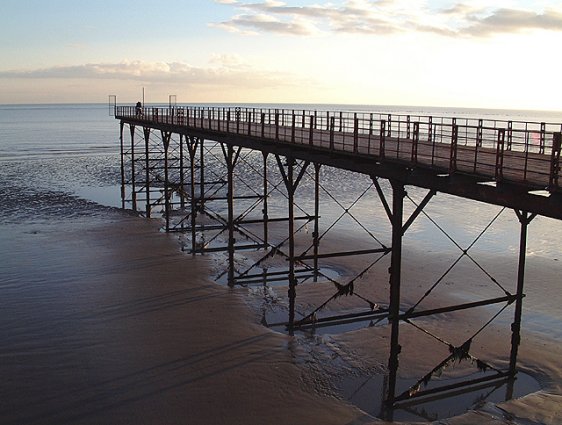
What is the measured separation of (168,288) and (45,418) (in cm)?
699

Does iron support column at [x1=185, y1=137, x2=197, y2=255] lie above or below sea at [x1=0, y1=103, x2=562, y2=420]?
above

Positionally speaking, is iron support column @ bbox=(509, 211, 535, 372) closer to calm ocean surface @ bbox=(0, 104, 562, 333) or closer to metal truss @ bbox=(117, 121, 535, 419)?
metal truss @ bbox=(117, 121, 535, 419)

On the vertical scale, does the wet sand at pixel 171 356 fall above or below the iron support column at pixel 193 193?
below

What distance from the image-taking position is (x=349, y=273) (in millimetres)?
19000

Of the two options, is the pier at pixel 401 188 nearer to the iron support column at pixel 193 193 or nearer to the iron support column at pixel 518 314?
the iron support column at pixel 518 314

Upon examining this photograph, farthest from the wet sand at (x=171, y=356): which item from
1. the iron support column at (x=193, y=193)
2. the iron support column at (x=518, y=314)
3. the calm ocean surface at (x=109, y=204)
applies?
the calm ocean surface at (x=109, y=204)

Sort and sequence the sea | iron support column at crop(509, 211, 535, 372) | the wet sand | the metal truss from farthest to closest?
the sea → iron support column at crop(509, 211, 535, 372) → the metal truss → the wet sand

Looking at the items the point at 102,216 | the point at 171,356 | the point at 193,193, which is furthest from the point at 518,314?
the point at 102,216

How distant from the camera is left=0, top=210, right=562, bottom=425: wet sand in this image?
1055 cm

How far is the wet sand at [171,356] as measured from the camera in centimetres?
1055

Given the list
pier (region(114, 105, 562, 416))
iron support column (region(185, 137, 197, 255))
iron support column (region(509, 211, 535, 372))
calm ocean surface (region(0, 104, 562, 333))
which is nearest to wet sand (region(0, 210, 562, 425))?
iron support column (region(509, 211, 535, 372))

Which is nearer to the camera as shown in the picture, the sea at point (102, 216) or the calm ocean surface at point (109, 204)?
the sea at point (102, 216)

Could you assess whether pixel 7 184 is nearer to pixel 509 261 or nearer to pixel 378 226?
pixel 378 226

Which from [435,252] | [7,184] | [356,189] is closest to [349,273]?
[435,252]
